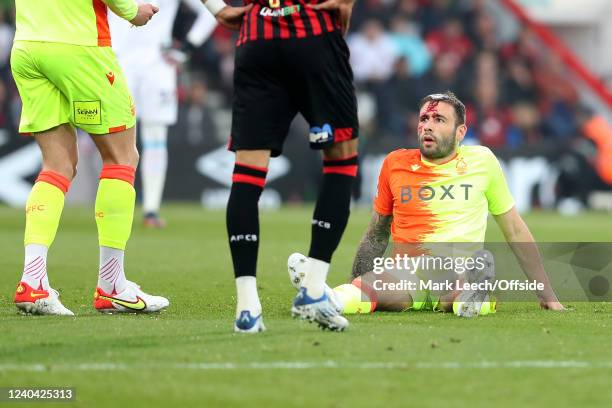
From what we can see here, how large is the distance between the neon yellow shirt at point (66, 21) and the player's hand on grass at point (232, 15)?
37.9 inches

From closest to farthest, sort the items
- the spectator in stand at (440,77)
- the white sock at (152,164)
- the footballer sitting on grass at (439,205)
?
1. the footballer sitting on grass at (439,205)
2. the white sock at (152,164)
3. the spectator in stand at (440,77)

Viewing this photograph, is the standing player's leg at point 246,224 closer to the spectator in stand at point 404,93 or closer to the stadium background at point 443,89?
the stadium background at point 443,89

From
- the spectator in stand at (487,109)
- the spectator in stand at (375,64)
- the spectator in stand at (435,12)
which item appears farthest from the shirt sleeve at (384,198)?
A: the spectator in stand at (435,12)

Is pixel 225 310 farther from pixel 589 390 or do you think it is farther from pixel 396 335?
pixel 589 390

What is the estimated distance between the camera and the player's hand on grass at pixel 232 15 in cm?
496

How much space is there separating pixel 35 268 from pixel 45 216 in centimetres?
28

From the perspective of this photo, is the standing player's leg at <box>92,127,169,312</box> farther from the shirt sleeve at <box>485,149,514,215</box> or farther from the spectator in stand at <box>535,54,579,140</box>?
the spectator in stand at <box>535,54,579,140</box>

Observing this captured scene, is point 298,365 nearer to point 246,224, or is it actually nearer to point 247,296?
point 247,296

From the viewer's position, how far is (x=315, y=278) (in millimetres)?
4902

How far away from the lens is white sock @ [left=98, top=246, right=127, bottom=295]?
5777 mm

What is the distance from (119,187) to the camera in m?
5.88

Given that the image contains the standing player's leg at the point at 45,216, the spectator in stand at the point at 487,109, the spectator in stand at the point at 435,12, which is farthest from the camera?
the spectator in stand at the point at 435,12

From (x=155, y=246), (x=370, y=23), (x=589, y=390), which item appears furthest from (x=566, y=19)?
(x=589, y=390)

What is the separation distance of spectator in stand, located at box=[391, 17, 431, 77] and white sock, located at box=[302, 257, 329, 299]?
1660 centimetres
